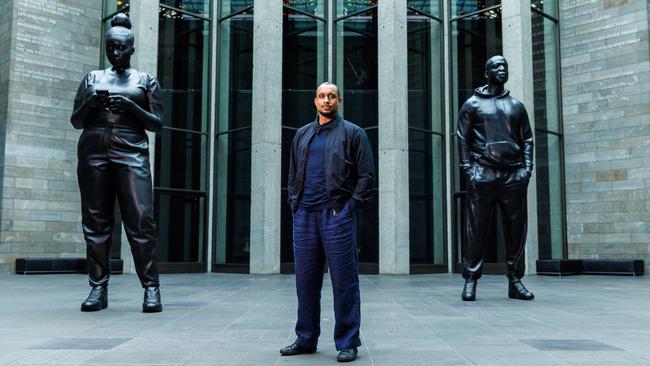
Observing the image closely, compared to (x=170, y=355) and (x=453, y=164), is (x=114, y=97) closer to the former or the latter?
(x=170, y=355)

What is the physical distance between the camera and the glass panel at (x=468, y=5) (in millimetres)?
16516

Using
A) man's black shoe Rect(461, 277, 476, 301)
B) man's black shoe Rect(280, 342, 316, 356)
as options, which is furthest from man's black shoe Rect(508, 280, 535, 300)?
man's black shoe Rect(280, 342, 316, 356)

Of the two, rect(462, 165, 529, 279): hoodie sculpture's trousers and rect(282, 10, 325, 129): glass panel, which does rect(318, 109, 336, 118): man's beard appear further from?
rect(282, 10, 325, 129): glass panel

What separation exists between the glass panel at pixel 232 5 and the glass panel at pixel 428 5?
437 centimetres

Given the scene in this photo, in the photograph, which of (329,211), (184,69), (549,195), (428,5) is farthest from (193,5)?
(329,211)

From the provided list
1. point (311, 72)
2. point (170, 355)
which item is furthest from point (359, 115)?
point (170, 355)

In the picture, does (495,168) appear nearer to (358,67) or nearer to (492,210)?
(492,210)

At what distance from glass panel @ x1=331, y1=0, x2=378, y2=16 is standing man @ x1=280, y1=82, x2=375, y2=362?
43.5ft

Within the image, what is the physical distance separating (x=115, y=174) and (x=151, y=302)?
4.52 feet

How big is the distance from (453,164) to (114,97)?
458 inches

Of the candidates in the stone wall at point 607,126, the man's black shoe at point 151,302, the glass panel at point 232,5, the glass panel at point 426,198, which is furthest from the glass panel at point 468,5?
the man's black shoe at point 151,302

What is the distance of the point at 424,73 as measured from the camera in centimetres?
1648

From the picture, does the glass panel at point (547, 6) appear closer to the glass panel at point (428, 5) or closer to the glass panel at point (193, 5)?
the glass panel at point (428, 5)

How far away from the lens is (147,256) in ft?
20.7
